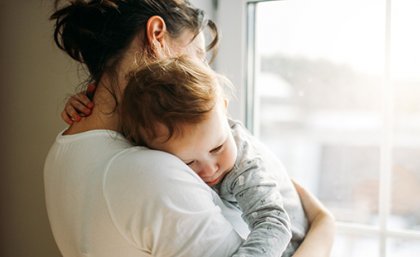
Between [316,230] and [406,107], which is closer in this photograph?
[316,230]

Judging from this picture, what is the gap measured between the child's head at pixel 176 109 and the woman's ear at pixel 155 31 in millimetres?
74

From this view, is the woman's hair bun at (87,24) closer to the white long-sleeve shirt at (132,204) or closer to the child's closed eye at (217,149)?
the white long-sleeve shirt at (132,204)

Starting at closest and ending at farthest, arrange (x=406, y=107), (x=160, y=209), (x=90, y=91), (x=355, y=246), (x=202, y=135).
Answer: (x=160, y=209)
(x=202, y=135)
(x=90, y=91)
(x=406, y=107)
(x=355, y=246)

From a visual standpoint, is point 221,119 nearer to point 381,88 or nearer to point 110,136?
point 110,136

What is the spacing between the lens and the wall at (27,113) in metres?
1.22

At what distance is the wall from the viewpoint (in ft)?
4.00

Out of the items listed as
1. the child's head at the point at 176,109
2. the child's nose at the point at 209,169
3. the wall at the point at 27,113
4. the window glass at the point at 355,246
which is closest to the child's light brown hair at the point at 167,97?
the child's head at the point at 176,109

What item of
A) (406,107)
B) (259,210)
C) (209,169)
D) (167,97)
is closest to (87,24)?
(167,97)

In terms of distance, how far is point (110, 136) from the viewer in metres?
0.80

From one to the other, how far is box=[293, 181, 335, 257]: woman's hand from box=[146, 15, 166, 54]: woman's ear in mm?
480

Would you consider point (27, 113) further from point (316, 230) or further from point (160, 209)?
point (316, 230)

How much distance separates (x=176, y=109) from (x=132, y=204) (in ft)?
0.56

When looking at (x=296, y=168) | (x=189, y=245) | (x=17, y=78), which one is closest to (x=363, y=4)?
(x=296, y=168)

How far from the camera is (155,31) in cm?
84
